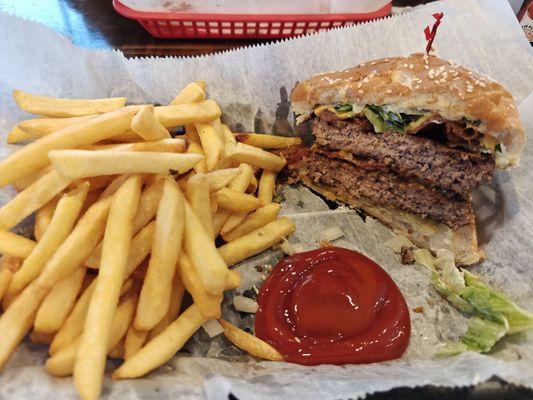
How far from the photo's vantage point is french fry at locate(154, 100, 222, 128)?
226 centimetres

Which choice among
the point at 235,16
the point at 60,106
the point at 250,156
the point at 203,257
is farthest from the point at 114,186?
the point at 235,16

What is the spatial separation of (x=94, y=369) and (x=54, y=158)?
2.63 ft

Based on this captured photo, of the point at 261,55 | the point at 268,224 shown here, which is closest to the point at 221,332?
the point at 268,224

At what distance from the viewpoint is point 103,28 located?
4121mm

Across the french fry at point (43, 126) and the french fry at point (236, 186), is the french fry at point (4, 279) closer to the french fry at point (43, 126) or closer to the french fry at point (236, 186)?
the french fry at point (43, 126)

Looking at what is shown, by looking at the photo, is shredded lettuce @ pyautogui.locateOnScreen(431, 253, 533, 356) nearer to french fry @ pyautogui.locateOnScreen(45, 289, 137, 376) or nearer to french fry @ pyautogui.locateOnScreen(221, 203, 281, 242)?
french fry @ pyautogui.locateOnScreen(221, 203, 281, 242)

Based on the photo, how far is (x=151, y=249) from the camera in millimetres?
1864

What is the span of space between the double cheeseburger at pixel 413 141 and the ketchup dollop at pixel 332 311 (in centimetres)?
48

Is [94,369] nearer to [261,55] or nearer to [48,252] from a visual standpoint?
[48,252]

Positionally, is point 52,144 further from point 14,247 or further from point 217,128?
point 217,128

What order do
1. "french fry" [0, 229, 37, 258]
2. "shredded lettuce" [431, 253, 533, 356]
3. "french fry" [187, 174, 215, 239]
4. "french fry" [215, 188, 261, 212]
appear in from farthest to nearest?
"french fry" [215, 188, 261, 212], "shredded lettuce" [431, 253, 533, 356], "french fry" [187, 174, 215, 239], "french fry" [0, 229, 37, 258]

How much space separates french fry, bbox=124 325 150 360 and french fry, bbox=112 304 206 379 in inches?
2.9

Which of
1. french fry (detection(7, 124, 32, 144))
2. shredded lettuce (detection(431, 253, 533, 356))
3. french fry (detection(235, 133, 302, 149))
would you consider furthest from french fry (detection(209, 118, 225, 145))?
shredded lettuce (detection(431, 253, 533, 356))

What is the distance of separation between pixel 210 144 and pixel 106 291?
3.41 feet
